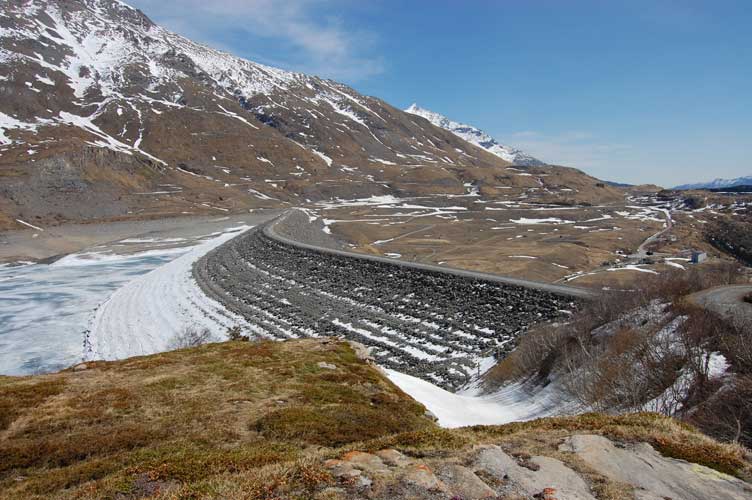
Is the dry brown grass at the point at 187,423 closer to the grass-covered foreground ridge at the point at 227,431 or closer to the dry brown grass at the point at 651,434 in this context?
the grass-covered foreground ridge at the point at 227,431

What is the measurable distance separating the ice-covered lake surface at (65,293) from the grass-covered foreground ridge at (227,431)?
66.3ft

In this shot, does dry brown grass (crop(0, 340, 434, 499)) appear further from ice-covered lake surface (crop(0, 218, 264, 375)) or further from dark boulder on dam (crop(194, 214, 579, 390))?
ice-covered lake surface (crop(0, 218, 264, 375))

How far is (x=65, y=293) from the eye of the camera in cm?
5234

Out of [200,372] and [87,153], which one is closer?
[200,372]

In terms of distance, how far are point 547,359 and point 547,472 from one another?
16.4 metres

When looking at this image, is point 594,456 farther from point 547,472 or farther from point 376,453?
point 376,453

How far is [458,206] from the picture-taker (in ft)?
542

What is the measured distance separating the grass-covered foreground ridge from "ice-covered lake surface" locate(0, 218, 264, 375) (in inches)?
795

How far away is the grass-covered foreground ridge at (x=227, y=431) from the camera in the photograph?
302 inches

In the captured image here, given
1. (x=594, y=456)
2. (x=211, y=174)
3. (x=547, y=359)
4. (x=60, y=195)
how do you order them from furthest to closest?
(x=211, y=174), (x=60, y=195), (x=547, y=359), (x=594, y=456)

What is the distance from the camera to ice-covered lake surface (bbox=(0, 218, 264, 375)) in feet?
118

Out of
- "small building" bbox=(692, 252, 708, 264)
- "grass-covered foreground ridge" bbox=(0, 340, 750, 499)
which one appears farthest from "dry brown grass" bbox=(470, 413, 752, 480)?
"small building" bbox=(692, 252, 708, 264)

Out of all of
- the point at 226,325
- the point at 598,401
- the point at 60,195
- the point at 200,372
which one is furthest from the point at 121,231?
the point at 598,401

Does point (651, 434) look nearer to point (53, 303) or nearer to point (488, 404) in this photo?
point (488, 404)
